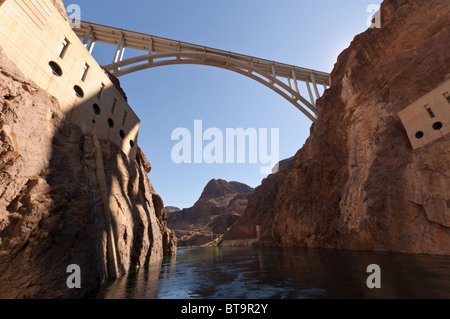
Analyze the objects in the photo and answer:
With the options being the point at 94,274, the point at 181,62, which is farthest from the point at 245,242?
the point at 94,274

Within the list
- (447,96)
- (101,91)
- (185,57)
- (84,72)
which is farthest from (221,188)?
(447,96)

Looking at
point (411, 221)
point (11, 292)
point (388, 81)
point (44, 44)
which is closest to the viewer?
point (11, 292)

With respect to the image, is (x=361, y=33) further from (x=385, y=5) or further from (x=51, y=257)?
(x=51, y=257)

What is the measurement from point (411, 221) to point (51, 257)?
1918 centimetres

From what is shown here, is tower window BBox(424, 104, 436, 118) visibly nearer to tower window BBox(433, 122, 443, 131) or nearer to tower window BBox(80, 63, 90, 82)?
tower window BBox(433, 122, 443, 131)

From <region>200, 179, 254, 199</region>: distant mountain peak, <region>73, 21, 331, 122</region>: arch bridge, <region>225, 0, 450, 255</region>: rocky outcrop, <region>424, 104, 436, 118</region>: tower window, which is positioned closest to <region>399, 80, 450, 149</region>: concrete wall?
<region>424, 104, 436, 118</region>: tower window

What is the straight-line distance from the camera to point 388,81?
1950 cm

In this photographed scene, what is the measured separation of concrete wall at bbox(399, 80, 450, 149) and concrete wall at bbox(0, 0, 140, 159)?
873 inches

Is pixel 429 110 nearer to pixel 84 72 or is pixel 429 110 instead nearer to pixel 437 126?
pixel 437 126

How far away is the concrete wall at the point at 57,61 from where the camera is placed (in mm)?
9117

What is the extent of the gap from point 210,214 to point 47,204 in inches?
4223

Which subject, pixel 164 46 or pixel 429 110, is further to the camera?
pixel 164 46

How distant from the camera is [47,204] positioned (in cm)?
679
